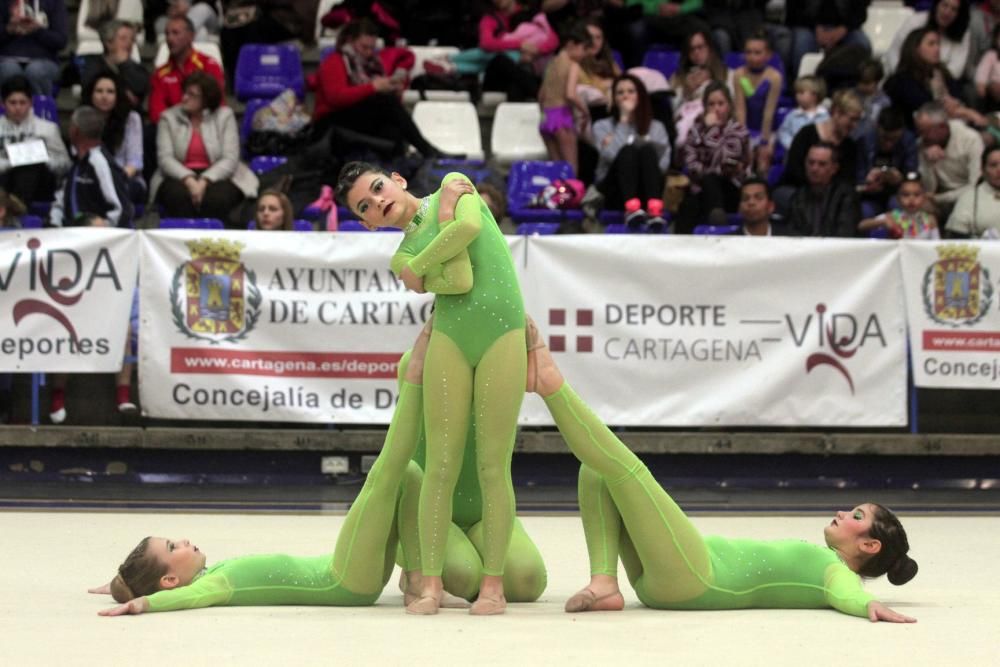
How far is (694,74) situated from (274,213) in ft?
10.9

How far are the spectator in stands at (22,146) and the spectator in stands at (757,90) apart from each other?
4.50 meters

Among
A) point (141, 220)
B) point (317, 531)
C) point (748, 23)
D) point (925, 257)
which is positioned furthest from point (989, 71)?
point (317, 531)

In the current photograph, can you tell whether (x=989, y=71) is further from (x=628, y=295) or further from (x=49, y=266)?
(x=49, y=266)

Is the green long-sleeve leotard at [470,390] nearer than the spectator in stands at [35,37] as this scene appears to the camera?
Yes

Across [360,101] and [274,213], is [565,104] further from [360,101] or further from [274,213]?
[274,213]

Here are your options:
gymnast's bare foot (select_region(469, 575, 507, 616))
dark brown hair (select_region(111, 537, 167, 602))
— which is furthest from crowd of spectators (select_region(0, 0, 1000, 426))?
gymnast's bare foot (select_region(469, 575, 507, 616))

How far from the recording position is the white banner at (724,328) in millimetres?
7816

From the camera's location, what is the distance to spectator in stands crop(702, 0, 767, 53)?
36.2 feet

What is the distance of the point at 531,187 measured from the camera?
9.55 m

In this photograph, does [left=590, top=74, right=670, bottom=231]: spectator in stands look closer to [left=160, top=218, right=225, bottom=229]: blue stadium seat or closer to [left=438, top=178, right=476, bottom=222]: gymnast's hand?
[left=160, top=218, right=225, bottom=229]: blue stadium seat

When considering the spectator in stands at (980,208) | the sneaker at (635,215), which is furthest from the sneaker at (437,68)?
the spectator in stands at (980,208)

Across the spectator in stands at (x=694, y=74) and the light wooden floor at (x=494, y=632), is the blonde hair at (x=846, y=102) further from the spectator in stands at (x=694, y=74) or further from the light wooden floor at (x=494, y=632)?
the light wooden floor at (x=494, y=632)

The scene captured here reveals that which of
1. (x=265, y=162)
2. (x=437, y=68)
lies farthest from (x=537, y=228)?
(x=437, y=68)

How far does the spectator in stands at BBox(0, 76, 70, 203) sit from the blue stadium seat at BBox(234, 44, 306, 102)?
1.61m
